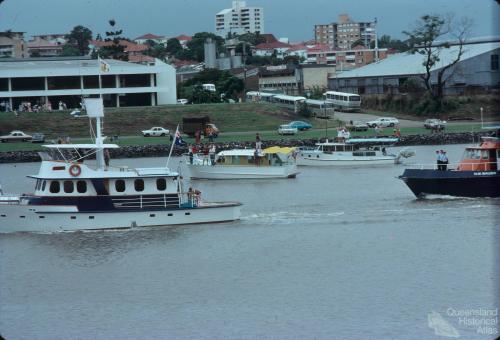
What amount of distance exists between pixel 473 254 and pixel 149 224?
33.7 feet

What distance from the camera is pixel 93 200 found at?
108 feet

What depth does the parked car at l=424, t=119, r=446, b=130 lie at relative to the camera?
71750 millimetres

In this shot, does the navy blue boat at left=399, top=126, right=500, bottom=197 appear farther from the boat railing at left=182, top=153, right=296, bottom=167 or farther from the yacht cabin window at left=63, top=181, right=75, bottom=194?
the yacht cabin window at left=63, top=181, right=75, bottom=194

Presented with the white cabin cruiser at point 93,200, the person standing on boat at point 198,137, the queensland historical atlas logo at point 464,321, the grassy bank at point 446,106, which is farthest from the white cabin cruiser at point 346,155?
the queensland historical atlas logo at point 464,321

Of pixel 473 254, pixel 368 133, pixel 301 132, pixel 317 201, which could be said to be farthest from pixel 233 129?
pixel 473 254

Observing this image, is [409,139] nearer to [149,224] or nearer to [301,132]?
[301,132]

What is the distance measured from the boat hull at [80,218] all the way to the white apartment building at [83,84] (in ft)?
159

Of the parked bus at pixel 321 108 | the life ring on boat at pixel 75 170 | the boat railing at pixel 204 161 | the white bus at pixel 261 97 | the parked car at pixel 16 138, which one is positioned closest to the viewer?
the life ring on boat at pixel 75 170

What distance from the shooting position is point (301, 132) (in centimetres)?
7231

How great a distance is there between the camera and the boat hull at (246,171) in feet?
163

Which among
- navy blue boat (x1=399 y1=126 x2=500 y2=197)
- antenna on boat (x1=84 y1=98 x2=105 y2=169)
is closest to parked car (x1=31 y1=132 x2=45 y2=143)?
navy blue boat (x1=399 y1=126 x2=500 y2=197)

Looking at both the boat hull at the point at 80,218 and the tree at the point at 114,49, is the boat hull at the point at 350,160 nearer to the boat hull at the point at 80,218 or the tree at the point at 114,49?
the boat hull at the point at 80,218

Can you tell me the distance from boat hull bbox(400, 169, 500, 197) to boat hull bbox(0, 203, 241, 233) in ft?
29.9

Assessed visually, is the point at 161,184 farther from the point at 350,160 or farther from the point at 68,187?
the point at 350,160
